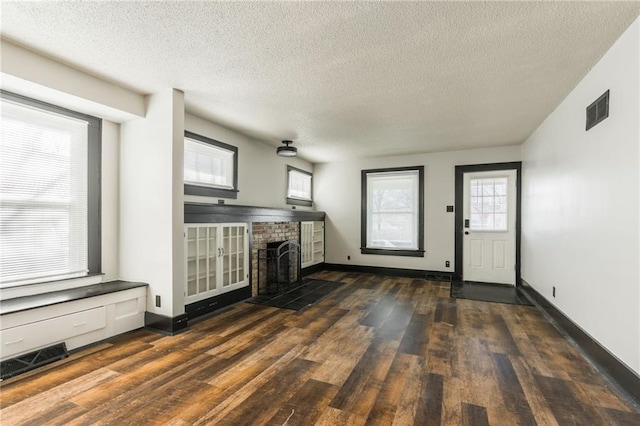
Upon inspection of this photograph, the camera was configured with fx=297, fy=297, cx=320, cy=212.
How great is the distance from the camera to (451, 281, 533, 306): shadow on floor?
4340 mm

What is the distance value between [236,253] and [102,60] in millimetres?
2538

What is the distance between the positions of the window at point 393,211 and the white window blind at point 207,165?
3.06 m

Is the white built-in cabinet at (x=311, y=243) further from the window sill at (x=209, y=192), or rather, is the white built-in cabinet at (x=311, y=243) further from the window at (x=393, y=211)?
the window sill at (x=209, y=192)

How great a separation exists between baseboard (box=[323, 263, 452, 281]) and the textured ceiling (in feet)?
10.2

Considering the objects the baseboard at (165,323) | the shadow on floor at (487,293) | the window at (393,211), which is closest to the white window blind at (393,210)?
the window at (393,211)

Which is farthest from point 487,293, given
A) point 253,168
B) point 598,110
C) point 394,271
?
point 253,168

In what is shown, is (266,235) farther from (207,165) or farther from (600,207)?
(600,207)

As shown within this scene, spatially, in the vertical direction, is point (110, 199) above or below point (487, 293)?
above

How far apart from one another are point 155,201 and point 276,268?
2.15 m

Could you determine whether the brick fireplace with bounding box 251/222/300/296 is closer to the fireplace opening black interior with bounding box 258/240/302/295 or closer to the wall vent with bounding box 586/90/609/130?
the fireplace opening black interior with bounding box 258/240/302/295

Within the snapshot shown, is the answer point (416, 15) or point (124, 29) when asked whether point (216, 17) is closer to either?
point (124, 29)

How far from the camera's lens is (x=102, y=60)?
2445 millimetres

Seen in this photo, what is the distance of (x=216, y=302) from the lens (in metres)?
3.72

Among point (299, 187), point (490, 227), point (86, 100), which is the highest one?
point (86, 100)
